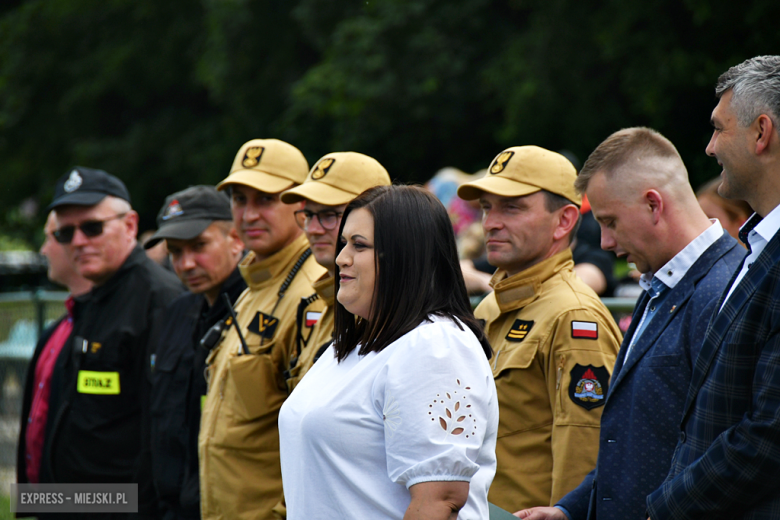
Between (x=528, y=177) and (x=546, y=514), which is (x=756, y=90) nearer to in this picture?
(x=528, y=177)

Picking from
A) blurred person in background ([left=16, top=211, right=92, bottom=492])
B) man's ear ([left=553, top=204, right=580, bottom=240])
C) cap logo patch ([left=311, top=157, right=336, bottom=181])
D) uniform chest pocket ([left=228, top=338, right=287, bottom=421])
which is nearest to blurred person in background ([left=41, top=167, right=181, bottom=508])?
blurred person in background ([left=16, top=211, right=92, bottom=492])

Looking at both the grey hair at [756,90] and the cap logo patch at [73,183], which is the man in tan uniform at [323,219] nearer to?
the grey hair at [756,90]

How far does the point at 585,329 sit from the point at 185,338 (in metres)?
2.46

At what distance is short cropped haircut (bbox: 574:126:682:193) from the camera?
2973mm

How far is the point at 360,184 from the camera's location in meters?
3.95

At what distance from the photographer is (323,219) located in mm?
3867

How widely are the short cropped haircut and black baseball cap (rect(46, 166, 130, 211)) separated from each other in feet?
11.5

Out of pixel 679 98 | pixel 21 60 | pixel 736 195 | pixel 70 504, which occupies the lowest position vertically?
pixel 70 504

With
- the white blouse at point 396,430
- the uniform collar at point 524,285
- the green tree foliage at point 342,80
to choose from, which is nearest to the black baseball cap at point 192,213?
the uniform collar at point 524,285

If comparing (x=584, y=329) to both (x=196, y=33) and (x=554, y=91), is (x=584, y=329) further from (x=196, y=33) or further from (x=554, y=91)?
(x=196, y=33)

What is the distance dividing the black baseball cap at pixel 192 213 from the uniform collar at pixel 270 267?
23.7 inches

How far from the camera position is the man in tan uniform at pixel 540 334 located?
10.0 feet

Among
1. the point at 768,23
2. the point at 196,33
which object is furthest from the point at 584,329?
the point at 196,33

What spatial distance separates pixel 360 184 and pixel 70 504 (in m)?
2.82
